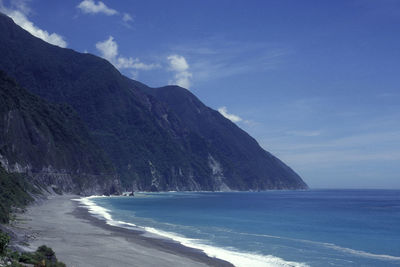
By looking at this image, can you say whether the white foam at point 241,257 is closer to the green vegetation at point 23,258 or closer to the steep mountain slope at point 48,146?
the green vegetation at point 23,258

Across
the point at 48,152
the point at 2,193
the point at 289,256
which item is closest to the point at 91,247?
the point at 289,256

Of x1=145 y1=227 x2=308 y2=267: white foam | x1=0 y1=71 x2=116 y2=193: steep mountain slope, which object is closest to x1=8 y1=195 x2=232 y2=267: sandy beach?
x1=145 y1=227 x2=308 y2=267: white foam

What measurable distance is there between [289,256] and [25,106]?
10027 cm

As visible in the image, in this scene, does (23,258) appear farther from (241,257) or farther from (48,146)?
(48,146)

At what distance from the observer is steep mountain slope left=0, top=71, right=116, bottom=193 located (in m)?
92.7

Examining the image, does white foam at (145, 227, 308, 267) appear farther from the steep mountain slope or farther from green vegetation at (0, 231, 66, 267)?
the steep mountain slope

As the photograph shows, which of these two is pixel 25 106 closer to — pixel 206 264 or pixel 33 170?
pixel 33 170

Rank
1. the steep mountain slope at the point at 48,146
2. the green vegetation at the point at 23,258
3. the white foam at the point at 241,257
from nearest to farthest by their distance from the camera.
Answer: the green vegetation at the point at 23,258, the white foam at the point at 241,257, the steep mountain slope at the point at 48,146

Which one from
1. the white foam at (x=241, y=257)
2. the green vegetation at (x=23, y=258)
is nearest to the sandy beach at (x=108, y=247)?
the white foam at (x=241, y=257)

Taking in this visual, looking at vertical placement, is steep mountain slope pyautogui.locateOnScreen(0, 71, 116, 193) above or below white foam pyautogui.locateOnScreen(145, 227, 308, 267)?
above

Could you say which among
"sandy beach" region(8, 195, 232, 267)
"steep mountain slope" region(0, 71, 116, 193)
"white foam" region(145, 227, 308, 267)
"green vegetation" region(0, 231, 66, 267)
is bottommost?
"white foam" region(145, 227, 308, 267)

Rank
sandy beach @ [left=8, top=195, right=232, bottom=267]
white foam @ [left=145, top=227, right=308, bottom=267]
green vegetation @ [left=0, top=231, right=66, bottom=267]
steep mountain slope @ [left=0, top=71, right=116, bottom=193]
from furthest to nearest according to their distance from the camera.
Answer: steep mountain slope @ [left=0, top=71, right=116, bottom=193] → white foam @ [left=145, top=227, right=308, bottom=267] → sandy beach @ [left=8, top=195, right=232, bottom=267] → green vegetation @ [left=0, top=231, right=66, bottom=267]

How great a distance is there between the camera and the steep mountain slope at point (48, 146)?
92.7 metres

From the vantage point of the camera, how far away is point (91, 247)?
32.5 m
